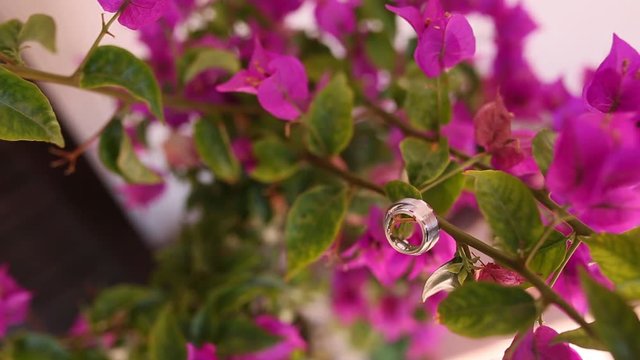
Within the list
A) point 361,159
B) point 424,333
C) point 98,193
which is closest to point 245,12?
point 361,159

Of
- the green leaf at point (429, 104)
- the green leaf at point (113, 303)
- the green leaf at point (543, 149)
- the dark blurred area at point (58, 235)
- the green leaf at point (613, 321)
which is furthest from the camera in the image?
the dark blurred area at point (58, 235)

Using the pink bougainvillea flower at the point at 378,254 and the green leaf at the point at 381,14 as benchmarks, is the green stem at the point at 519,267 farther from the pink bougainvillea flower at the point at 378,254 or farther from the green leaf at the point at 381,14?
the green leaf at the point at 381,14

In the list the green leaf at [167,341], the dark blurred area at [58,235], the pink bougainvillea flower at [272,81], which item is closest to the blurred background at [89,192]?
the dark blurred area at [58,235]

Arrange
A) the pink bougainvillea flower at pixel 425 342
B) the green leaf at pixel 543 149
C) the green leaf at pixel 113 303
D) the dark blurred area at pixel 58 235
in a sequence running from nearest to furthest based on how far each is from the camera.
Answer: the green leaf at pixel 543 149 < the green leaf at pixel 113 303 < the dark blurred area at pixel 58 235 < the pink bougainvillea flower at pixel 425 342

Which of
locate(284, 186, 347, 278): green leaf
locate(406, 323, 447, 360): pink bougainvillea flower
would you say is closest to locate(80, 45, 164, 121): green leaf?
locate(284, 186, 347, 278): green leaf

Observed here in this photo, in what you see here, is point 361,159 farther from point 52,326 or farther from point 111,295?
point 52,326

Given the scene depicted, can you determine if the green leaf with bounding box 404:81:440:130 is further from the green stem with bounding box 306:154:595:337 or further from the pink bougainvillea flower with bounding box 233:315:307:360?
the pink bougainvillea flower with bounding box 233:315:307:360
